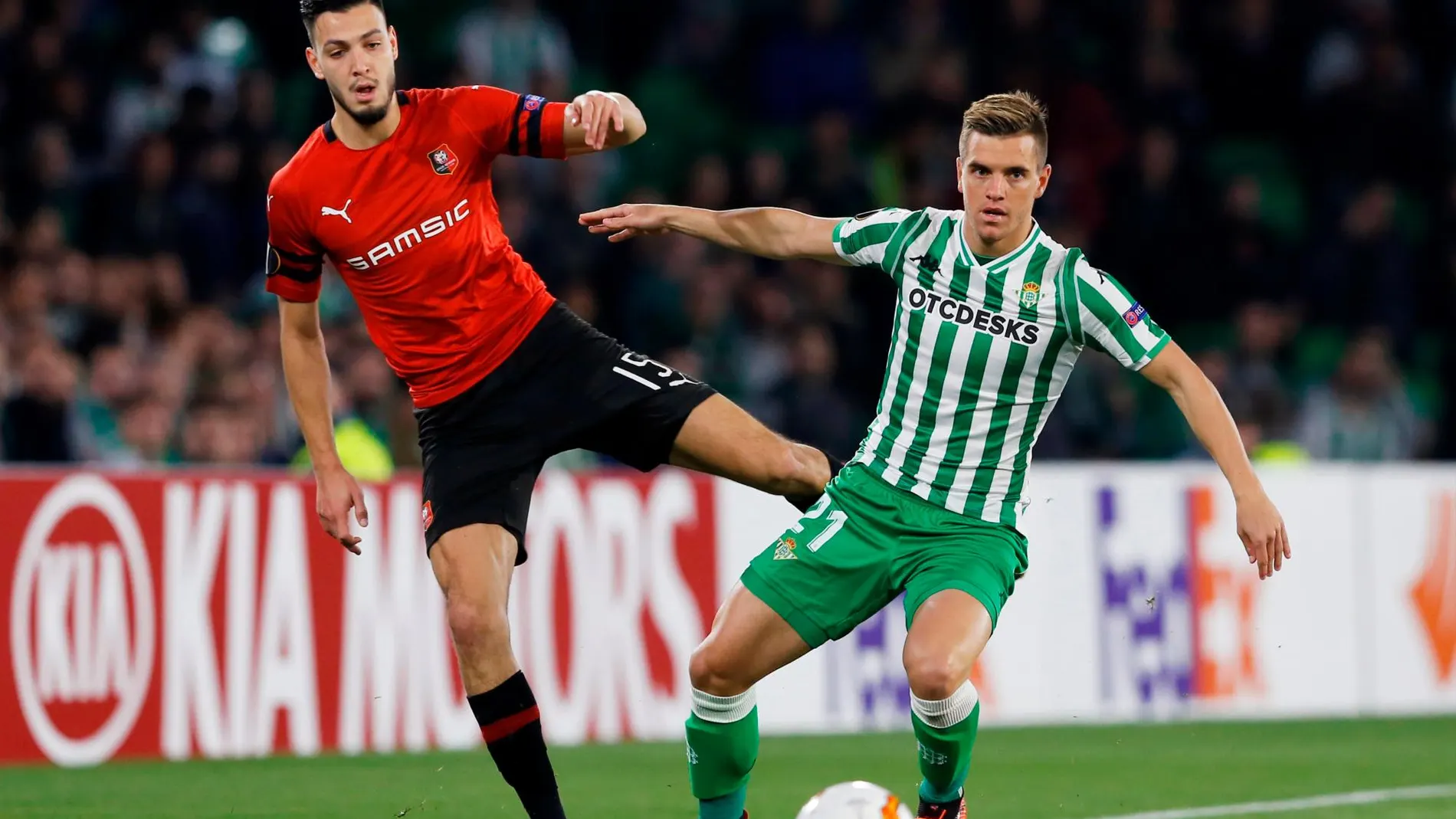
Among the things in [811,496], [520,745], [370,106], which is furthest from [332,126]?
[520,745]

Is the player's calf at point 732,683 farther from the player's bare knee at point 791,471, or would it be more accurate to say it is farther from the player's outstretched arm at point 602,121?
the player's outstretched arm at point 602,121

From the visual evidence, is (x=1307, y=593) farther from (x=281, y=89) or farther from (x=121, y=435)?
(x=281, y=89)

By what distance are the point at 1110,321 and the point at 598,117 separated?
5.25 feet

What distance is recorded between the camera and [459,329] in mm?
6566

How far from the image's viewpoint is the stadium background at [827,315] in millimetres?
9664

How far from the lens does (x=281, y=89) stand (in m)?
14.3

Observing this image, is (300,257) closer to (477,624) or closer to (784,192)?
(477,624)

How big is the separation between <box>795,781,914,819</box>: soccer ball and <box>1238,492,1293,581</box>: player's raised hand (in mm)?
1178

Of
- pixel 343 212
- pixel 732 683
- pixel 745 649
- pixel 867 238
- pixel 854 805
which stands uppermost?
pixel 343 212

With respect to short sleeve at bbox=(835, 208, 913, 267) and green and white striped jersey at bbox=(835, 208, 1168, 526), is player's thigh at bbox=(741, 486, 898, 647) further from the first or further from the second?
short sleeve at bbox=(835, 208, 913, 267)

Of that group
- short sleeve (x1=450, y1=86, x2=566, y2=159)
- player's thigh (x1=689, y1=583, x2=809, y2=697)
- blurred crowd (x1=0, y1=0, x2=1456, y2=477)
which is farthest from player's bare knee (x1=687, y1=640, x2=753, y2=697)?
blurred crowd (x1=0, y1=0, x2=1456, y2=477)

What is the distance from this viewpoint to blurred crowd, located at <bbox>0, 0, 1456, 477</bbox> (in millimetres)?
11742

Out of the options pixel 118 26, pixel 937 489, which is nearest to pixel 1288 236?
pixel 118 26

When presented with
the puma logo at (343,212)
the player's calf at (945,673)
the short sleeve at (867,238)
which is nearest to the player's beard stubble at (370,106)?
the puma logo at (343,212)
